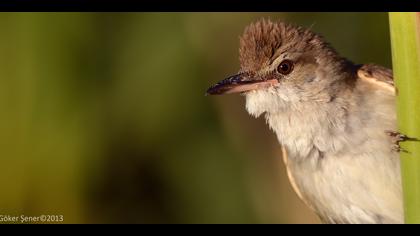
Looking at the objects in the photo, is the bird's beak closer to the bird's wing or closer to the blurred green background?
the bird's wing

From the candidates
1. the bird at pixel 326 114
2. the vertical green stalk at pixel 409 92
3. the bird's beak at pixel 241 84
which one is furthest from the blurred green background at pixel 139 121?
the vertical green stalk at pixel 409 92

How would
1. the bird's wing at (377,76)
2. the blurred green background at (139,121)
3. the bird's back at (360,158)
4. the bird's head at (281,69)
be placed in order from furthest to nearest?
the blurred green background at (139,121)
the bird's wing at (377,76)
the bird's head at (281,69)
the bird's back at (360,158)

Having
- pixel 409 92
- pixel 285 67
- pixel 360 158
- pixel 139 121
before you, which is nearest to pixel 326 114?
pixel 360 158

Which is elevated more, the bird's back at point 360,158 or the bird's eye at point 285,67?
the bird's eye at point 285,67

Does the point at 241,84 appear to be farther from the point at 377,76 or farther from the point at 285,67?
the point at 377,76

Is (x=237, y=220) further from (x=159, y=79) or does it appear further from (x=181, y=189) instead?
(x=159, y=79)

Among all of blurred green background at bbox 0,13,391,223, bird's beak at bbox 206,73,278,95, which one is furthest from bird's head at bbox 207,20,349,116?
blurred green background at bbox 0,13,391,223

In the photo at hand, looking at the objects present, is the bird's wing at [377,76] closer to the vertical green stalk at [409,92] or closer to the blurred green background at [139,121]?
the blurred green background at [139,121]

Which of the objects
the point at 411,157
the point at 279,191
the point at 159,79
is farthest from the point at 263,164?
the point at 411,157
